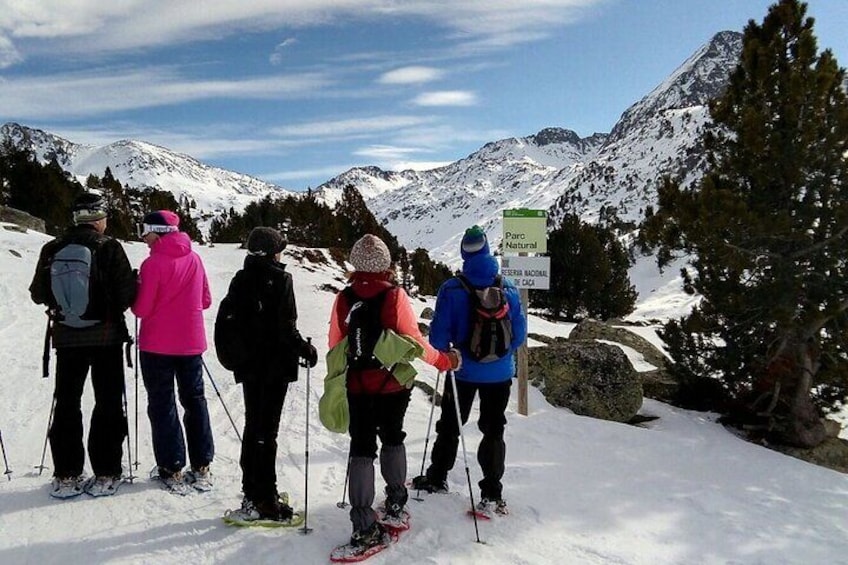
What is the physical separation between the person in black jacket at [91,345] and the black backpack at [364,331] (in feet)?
5.93

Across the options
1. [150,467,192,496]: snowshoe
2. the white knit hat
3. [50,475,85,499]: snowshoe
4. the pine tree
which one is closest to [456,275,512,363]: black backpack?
the white knit hat

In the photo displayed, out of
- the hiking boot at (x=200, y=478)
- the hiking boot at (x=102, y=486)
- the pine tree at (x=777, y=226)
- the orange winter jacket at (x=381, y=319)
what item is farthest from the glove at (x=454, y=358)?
the pine tree at (x=777, y=226)

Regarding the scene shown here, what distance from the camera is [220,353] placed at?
399 cm

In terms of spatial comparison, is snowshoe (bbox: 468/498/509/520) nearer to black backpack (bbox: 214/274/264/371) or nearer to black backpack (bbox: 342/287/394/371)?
black backpack (bbox: 342/287/394/371)

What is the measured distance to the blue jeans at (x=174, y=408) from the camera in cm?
449

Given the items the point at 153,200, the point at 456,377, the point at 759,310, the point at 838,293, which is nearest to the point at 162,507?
the point at 456,377

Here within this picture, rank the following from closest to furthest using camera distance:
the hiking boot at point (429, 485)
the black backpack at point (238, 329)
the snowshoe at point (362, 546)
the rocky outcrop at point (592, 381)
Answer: the snowshoe at point (362, 546), the black backpack at point (238, 329), the hiking boot at point (429, 485), the rocky outcrop at point (592, 381)

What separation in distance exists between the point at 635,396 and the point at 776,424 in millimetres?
2326

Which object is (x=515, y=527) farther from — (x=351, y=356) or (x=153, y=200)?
(x=153, y=200)

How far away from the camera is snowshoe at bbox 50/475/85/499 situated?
4.47 metres

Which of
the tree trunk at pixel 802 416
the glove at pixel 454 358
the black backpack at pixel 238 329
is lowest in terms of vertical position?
the tree trunk at pixel 802 416

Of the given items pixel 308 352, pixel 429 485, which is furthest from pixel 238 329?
pixel 429 485

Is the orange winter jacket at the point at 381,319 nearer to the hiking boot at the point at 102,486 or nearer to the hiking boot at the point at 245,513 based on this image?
the hiking boot at the point at 245,513

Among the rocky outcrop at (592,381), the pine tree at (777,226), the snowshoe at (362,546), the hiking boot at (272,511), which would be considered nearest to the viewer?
the snowshoe at (362,546)
